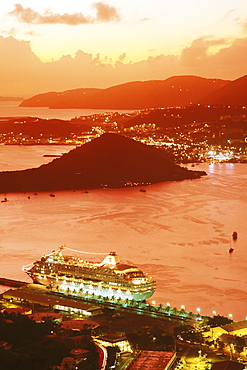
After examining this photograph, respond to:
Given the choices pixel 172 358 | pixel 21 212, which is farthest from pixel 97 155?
pixel 172 358

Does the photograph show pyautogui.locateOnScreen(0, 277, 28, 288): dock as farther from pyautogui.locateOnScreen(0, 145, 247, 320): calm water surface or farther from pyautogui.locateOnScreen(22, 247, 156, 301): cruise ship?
pyautogui.locateOnScreen(0, 145, 247, 320): calm water surface

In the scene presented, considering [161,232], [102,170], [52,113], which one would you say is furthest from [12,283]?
[52,113]

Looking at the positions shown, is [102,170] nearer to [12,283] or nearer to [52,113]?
[12,283]

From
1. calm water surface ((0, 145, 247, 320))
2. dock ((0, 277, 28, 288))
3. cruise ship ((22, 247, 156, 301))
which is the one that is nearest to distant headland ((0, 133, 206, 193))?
calm water surface ((0, 145, 247, 320))

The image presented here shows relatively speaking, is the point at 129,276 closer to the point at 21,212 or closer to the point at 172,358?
the point at 172,358

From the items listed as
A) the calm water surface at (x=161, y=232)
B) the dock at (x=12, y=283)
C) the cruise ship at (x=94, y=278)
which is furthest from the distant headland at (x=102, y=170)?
the cruise ship at (x=94, y=278)

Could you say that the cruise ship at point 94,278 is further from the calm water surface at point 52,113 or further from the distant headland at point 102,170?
the calm water surface at point 52,113
